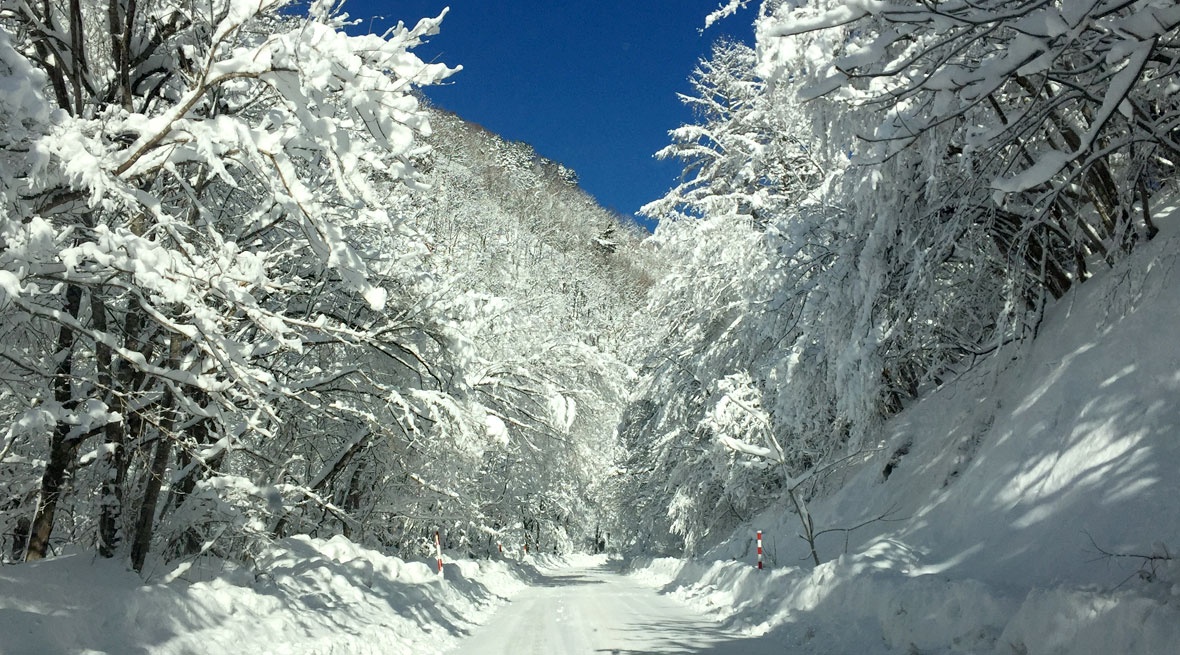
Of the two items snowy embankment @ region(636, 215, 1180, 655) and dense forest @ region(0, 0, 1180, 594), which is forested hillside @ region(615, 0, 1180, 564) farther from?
snowy embankment @ region(636, 215, 1180, 655)

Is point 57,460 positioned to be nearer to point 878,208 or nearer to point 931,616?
point 931,616

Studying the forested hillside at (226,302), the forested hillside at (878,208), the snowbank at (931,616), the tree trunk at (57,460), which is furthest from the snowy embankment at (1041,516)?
the tree trunk at (57,460)

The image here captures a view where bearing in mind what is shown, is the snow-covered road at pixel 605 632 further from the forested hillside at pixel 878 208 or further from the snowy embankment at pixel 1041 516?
the forested hillside at pixel 878 208

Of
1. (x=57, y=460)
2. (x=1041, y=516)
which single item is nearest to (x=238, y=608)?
(x=57, y=460)

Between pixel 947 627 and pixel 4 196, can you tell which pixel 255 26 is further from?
pixel 947 627

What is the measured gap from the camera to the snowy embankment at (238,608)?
16.7ft

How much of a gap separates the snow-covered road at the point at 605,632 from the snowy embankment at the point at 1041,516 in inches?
27.9

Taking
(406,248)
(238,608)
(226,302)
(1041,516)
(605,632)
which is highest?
(406,248)

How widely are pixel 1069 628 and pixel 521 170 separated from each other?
348 ft

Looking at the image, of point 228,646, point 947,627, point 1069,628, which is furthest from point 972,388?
point 228,646

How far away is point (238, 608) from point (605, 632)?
4.39m

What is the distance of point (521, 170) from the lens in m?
107

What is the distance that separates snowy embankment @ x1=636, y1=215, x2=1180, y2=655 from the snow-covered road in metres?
0.71

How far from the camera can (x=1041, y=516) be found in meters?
7.20
